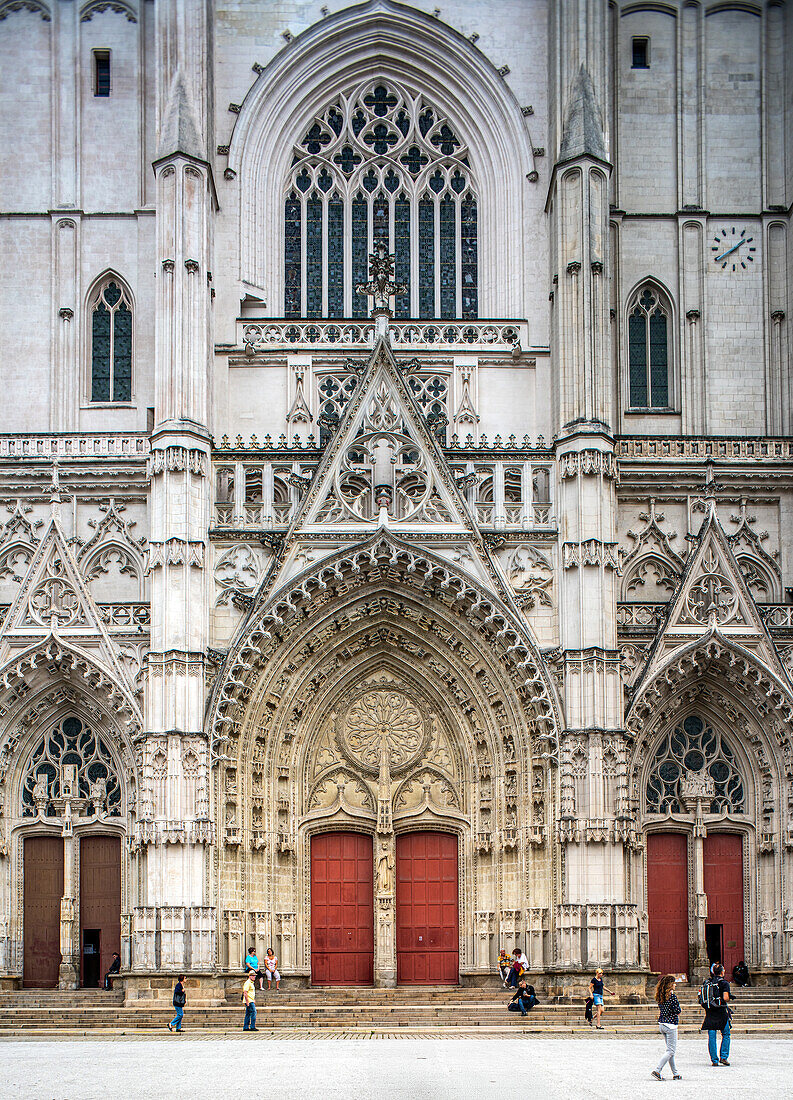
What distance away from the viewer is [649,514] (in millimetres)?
36156

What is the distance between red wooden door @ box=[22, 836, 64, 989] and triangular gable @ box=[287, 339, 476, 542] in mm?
8831

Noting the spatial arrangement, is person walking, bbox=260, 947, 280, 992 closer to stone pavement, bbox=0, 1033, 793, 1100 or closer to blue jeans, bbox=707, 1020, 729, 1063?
stone pavement, bbox=0, 1033, 793, 1100

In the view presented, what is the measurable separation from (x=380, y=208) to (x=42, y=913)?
18333 millimetres

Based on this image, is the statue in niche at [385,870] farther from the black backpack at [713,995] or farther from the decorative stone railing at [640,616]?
the black backpack at [713,995]

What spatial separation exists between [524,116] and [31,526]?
1534 cm

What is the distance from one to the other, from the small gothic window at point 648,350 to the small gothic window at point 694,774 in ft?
25.8

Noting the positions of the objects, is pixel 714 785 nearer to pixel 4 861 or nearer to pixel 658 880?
pixel 658 880

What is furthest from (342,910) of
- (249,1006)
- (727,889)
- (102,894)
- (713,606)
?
(713,606)

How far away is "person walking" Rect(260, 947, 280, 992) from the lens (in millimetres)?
32000

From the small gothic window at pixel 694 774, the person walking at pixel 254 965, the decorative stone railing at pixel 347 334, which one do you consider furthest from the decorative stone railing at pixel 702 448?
the person walking at pixel 254 965

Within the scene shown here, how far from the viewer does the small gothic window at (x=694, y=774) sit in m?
34.4

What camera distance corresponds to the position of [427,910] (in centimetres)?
3494

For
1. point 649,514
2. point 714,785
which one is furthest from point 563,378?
point 714,785

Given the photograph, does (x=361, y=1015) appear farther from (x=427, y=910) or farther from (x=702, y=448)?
(x=702, y=448)
